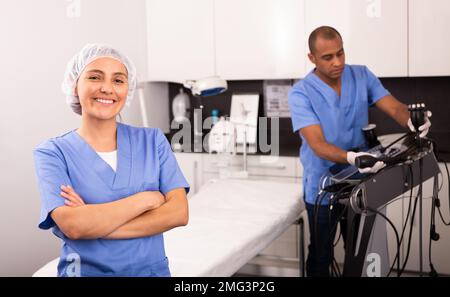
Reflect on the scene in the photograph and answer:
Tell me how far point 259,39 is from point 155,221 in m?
1.80

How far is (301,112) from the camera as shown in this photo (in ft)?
6.39

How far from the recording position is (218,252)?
5.55ft

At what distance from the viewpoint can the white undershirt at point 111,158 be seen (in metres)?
1.23

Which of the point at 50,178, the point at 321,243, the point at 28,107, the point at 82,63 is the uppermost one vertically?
the point at 82,63

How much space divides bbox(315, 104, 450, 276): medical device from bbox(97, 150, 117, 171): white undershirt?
606mm

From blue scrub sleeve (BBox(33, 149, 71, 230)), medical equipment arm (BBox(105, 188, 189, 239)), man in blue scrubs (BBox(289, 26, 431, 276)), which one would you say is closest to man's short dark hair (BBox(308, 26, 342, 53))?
man in blue scrubs (BBox(289, 26, 431, 276))

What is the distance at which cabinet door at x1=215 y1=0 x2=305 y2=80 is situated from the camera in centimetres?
274

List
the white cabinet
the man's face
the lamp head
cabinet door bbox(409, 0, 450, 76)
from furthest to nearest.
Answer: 1. the white cabinet
2. cabinet door bbox(409, 0, 450, 76)
3. the lamp head
4. the man's face

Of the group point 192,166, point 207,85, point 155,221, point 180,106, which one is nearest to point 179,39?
point 180,106

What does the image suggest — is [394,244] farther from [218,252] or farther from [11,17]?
[11,17]

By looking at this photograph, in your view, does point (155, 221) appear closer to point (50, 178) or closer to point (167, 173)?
point (167, 173)

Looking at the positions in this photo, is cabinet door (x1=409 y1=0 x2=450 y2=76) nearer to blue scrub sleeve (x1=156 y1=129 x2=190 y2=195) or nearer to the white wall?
the white wall
